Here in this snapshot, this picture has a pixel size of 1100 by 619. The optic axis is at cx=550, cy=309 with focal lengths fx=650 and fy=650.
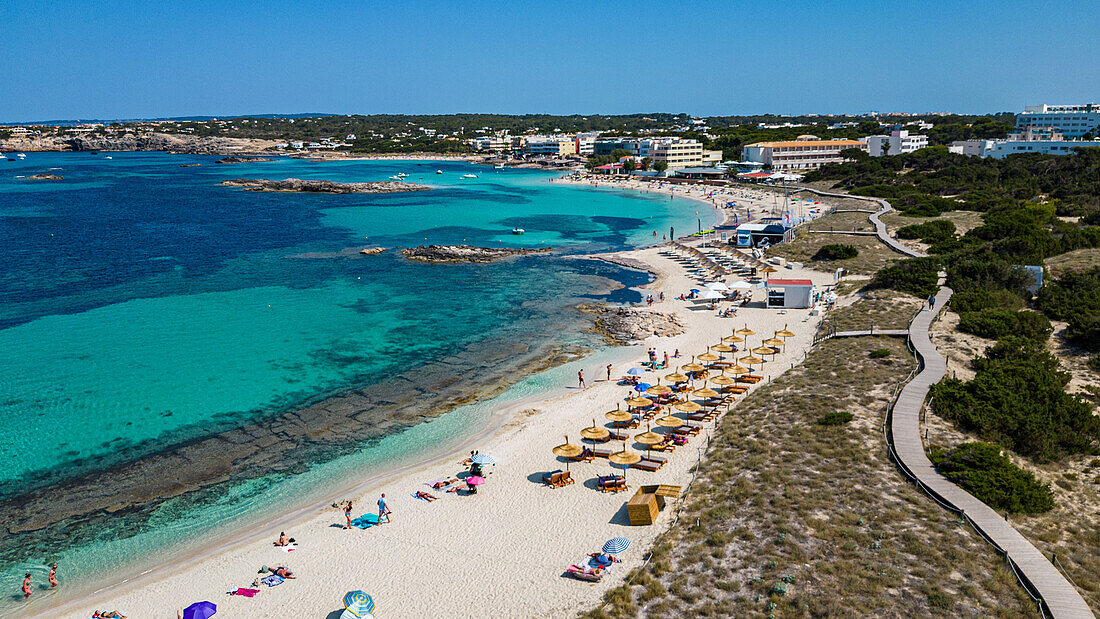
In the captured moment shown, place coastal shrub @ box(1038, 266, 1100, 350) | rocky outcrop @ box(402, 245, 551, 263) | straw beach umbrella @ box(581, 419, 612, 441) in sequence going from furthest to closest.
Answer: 1. rocky outcrop @ box(402, 245, 551, 263)
2. coastal shrub @ box(1038, 266, 1100, 350)
3. straw beach umbrella @ box(581, 419, 612, 441)

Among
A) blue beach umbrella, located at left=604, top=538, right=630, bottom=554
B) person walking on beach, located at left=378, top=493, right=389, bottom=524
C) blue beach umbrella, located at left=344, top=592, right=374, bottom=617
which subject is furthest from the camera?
person walking on beach, located at left=378, top=493, right=389, bottom=524

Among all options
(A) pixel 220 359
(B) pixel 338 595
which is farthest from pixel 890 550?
(A) pixel 220 359

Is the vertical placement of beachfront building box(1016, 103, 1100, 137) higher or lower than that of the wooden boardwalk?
higher

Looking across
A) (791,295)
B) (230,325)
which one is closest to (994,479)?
(791,295)

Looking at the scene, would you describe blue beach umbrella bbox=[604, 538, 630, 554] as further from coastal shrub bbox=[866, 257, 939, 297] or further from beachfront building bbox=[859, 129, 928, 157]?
beachfront building bbox=[859, 129, 928, 157]

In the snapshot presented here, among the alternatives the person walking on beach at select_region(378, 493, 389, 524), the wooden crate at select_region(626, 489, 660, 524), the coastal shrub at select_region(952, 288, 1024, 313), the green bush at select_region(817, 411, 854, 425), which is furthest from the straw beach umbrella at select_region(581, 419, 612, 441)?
the coastal shrub at select_region(952, 288, 1024, 313)

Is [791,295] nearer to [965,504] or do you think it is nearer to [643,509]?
[965,504]
